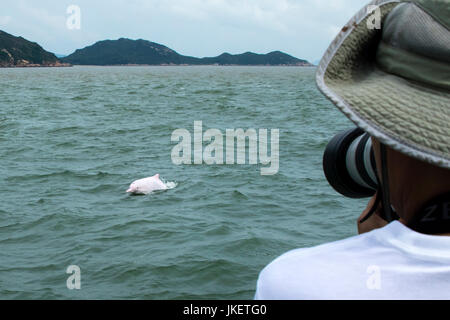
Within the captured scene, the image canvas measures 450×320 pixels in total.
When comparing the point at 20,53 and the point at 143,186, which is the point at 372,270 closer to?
the point at 143,186

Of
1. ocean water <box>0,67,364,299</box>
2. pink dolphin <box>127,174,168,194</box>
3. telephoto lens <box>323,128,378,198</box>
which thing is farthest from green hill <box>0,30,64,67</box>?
telephoto lens <box>323,128,378,198</box>

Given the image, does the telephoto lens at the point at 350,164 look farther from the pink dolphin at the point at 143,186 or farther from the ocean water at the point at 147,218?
the pink dolphin at the point at 143,186

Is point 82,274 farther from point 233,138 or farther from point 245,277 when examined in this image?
point 233,138

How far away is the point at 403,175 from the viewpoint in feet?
3.40

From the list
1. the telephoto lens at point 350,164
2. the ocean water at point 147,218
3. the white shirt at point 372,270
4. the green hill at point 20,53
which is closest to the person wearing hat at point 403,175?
the white shirt at point 372,270

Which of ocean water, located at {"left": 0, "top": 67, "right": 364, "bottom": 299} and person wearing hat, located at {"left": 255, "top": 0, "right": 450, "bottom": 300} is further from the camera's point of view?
ocean water, located at {"left": 0, "top": 67, "right": 364, "bottom": 299}

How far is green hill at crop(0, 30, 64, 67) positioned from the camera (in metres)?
153

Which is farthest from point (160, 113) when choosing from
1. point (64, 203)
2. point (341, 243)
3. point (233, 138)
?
point (341, 243)

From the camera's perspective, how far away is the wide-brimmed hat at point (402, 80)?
0.95m

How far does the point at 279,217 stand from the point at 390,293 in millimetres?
6638

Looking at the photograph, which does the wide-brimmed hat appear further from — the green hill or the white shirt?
the green hill

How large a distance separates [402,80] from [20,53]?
171 metres

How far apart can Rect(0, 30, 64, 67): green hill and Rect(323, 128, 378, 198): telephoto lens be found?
157495mm

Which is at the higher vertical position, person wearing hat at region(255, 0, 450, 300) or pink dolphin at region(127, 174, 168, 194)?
person wearing hat at region(255, 0, 450, 300)
